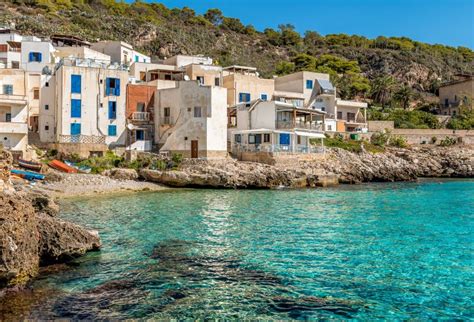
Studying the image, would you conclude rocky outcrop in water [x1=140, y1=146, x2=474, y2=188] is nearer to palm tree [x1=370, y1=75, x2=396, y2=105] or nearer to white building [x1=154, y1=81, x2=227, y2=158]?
white building [x1=154, y1=81, x2=227, y2=158]

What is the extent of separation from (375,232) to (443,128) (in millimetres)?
58585

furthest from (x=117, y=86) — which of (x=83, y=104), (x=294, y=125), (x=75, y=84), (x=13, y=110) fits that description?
(x=294, y=125)

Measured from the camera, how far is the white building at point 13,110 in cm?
3797

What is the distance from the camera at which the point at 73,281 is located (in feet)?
35.6

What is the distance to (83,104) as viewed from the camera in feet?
140

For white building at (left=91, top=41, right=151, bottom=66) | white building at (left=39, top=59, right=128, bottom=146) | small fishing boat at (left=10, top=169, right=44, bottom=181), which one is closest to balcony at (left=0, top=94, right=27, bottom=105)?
white building at (left=39, top=59, right=128, bottom=146)

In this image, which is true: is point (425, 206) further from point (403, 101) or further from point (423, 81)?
point (423, 81)

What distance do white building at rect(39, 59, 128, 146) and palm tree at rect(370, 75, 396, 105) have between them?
52217 mm

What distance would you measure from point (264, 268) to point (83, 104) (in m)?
35.6

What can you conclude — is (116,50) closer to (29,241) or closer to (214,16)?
(29,241)

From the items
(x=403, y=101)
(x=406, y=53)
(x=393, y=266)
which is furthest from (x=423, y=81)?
(x=393, y=266)

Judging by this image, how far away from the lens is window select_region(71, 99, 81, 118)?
4234cm

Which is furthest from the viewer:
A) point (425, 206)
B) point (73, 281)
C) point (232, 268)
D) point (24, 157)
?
point (24, 157)

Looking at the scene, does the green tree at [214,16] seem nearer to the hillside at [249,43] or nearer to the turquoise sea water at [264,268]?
the hillside at [249,43]
